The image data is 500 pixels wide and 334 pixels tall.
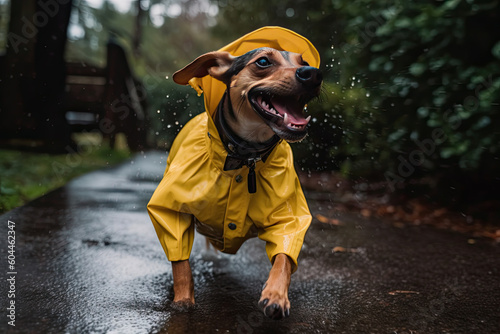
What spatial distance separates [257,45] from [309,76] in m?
0.77

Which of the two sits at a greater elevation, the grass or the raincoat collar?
the raincoat collar

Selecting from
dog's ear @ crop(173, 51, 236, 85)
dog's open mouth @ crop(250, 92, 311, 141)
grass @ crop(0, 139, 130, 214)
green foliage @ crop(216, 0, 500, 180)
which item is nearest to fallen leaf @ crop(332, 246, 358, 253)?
green foliage @ crop(216, 0, 500, 180)

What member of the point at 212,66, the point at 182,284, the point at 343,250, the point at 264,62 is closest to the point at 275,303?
the point at 182,284

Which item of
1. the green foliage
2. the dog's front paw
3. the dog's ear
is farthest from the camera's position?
the green foliage

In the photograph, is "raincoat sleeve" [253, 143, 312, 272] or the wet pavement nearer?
the wet pavement

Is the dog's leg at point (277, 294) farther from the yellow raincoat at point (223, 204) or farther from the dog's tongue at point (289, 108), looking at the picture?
the dog's tongue at point (289, 108)

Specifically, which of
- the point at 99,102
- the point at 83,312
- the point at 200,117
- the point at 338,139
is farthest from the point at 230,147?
the point at 99,102

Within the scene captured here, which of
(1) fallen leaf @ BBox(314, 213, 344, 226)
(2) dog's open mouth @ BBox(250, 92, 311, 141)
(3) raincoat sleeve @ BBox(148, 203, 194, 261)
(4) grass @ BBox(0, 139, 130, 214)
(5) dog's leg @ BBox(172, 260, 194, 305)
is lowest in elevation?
(1) fallen leaf @ BBox(314, 213, 344, 226)

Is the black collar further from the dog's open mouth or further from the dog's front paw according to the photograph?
the dog's front paw

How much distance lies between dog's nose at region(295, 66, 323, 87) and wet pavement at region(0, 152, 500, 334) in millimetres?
1211

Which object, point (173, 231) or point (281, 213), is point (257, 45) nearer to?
point (281, 213)

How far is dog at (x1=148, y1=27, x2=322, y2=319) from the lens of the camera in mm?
2336

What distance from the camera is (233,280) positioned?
3.01 metres

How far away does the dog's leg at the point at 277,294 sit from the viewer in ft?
6.59
